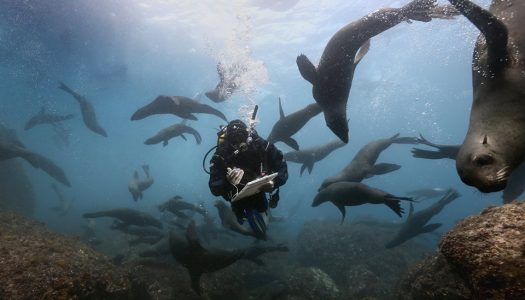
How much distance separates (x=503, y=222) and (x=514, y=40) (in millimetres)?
1806

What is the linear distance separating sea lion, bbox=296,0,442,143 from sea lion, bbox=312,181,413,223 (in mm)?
1754

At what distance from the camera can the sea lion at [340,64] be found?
5.75 metres

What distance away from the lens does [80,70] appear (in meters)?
28.2

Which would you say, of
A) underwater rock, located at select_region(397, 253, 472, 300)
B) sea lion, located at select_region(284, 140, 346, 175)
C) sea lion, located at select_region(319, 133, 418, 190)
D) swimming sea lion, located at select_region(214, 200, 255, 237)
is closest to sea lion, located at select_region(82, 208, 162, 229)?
swimming sea lion, located at select_region(214, 200, 255, 237)

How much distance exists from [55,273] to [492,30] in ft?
20.1

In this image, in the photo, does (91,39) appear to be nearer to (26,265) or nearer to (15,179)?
(15,179)

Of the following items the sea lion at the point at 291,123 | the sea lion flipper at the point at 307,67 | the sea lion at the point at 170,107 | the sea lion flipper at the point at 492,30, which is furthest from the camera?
the sea lion at the point at 170,107

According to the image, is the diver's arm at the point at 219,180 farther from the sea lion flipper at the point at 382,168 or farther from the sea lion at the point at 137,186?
the sea lion at the point at 137,186

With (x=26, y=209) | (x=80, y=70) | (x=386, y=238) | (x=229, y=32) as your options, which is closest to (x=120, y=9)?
(x=229, y=32)

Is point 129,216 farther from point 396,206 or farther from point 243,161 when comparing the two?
point 396,206

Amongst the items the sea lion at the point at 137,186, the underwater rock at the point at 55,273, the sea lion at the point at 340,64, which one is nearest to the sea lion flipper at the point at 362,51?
the sea lion at the point at 340,64

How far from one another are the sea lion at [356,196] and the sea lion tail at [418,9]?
131 inches

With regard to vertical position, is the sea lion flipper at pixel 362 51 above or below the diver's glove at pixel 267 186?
above

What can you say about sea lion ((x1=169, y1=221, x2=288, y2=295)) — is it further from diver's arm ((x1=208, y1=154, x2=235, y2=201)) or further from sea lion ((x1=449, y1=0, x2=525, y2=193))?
sea lion ((x1=449, y1=0, x2=525, y2=193))
